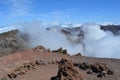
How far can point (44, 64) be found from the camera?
40719 millimetres

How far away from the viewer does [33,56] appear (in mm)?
46594

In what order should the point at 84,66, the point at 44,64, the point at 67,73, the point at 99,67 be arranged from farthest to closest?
1. the point at 44,64
2. the point at 84,66
3. the point at 99,67
4. the point at 67,73

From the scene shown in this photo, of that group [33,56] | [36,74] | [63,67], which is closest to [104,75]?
[63,67]

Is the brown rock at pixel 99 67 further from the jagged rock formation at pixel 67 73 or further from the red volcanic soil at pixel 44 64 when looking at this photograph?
the jagged rock formation at pixel 67 73

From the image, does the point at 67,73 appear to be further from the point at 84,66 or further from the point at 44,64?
the point at 44,64

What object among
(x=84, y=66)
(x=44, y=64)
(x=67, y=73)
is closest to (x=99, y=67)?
(x=84, y=66)

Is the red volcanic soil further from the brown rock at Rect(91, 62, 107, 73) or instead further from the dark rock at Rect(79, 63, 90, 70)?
the brown rock at Rect(91, 62, 107, 73)

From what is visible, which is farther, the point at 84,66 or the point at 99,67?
the point at 84,66

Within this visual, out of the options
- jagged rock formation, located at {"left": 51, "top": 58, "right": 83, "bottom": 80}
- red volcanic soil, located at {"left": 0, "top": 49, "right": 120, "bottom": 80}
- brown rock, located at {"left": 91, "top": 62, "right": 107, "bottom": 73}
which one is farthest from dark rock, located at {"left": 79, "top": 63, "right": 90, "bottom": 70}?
jagged rock formation, located at {"left": 51, "top": 58, "right": 83, "bottom": 80}

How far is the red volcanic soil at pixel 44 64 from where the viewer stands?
118 ft

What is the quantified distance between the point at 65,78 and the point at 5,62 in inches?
709

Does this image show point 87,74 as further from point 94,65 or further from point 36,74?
point 36,74

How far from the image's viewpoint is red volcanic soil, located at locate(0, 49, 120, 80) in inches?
1418

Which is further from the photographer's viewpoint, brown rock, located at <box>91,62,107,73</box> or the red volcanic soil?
the red volcanic soil
